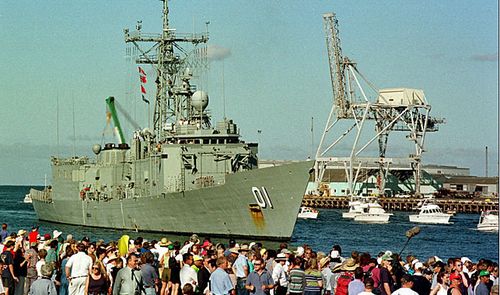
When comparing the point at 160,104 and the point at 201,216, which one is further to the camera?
the point at 160,104

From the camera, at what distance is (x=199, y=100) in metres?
52.2

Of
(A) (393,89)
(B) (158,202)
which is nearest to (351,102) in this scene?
(A) (393,89)

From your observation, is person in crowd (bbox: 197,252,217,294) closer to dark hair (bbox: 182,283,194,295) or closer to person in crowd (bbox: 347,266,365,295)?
person in crowd (bbox: 347,266,365,295)

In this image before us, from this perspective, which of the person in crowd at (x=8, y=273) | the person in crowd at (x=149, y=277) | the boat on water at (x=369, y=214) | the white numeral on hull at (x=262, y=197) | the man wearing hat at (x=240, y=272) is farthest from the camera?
the boat on water at (x=369, y=214)

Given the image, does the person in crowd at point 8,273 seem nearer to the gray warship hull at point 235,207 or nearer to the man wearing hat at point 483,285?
the man wearing hat at point 483,285

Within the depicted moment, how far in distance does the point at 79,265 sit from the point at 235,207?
2879cm

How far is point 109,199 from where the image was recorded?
5691 cm

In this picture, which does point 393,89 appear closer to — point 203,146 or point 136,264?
point 203,146

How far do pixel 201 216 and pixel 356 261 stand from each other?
30.8 meters

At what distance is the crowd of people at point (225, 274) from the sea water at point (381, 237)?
2497 cm

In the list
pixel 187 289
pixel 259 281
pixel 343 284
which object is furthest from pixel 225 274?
pixel 187 289

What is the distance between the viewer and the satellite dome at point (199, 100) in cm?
5200

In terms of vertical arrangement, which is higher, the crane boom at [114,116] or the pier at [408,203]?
the crane boom at [114,116]

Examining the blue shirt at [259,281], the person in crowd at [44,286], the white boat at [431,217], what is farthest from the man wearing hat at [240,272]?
the white boat at [431,217]
